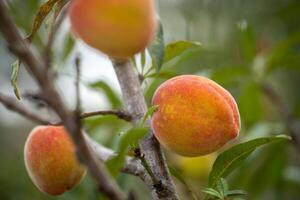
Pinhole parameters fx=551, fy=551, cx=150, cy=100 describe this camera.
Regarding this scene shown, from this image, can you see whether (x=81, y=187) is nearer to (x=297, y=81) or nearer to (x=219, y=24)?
(x=219, y=24)

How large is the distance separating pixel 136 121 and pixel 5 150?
164 cm

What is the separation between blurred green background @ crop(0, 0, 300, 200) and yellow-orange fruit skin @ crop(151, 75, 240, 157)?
235 mm

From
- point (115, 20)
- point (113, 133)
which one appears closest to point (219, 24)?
point (113, 133)

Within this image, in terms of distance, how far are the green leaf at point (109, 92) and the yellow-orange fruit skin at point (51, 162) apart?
0.54 m

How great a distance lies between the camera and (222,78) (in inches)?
59.4

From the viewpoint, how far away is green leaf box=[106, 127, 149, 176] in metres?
0.68

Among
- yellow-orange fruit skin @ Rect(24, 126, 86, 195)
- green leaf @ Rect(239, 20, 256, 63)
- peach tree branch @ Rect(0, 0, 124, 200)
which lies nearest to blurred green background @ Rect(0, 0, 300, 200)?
green leaf @ Rect(239, 20, 256, 63)

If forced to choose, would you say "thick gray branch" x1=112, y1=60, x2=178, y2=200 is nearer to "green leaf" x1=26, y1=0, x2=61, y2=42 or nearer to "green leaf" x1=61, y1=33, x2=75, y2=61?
"green leaf" x1=26, y1=0, x2=61, y2=42

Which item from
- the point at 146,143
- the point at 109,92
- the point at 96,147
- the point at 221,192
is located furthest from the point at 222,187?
the point at 109,92

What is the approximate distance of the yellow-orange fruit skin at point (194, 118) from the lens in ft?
2.38

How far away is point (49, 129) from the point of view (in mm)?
867

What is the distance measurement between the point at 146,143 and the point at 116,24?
0.82 feet

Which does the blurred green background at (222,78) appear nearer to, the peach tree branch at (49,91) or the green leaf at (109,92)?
the green leaf at (109,92)

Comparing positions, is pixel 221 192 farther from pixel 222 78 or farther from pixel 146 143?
pixel 222 78
